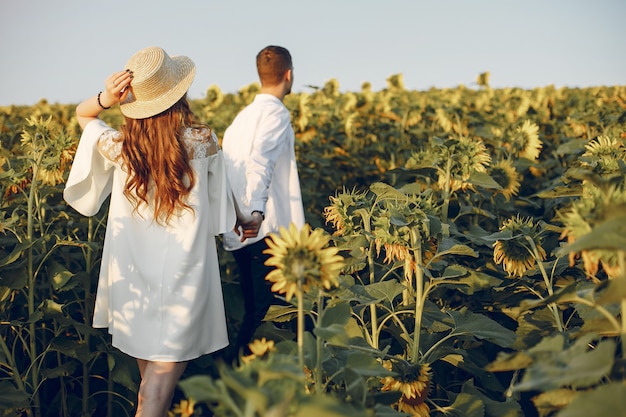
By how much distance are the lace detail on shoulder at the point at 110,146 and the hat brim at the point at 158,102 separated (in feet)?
0.32

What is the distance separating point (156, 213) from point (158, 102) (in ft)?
1.27

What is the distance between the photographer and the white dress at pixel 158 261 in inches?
92.9

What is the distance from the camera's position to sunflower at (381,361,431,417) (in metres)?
1.99

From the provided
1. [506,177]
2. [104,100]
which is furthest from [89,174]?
[506,177]

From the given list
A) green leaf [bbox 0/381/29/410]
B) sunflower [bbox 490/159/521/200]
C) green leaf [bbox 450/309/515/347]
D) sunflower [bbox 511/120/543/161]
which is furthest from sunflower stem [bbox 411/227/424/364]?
sunflower [bbox 511/120/543/161]

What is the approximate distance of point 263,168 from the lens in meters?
3.23

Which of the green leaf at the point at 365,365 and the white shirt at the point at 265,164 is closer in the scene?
the green leaf at the point at 365,365

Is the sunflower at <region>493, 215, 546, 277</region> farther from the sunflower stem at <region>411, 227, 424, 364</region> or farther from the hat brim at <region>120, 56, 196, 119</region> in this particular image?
the hat brim at <region>120, 56, 196, 119</region>

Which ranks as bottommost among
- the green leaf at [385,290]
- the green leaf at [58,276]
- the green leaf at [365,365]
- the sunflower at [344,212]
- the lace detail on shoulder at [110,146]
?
the green leaf at [58,276]

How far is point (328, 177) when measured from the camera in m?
5.60

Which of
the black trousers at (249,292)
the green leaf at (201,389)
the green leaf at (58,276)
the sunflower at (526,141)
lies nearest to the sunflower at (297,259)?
the green leaf at (201,389)

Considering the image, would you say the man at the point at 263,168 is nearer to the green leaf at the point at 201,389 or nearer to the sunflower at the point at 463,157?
the sunflower at the point at 463,157

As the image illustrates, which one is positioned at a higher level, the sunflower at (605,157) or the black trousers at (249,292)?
the sunflower at (605,157)

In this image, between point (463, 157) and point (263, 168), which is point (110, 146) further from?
point (463, 157)
